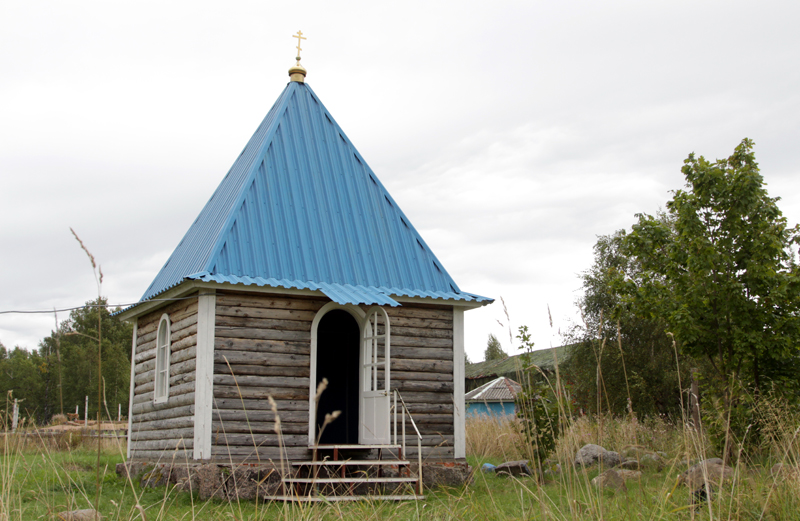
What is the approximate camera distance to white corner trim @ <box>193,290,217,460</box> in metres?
8.88

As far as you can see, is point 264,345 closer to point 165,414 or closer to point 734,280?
point 165,414

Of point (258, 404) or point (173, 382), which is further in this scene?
point (173, 382)

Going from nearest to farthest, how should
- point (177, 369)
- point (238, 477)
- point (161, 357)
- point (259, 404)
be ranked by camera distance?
1. point (238, 477)
2. point (259, 404)
3. point (177, 369)
4. point (161, 357)

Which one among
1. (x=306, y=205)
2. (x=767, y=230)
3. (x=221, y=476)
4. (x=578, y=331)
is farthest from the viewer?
(x=578, y=331)

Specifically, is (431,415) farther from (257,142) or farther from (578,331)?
(578,331)

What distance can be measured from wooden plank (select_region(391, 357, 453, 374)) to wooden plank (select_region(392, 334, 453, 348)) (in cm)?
20

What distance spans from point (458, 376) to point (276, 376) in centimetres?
297

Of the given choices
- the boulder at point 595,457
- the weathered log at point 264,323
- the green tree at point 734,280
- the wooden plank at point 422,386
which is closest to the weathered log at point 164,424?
the weathered log at point 264,323

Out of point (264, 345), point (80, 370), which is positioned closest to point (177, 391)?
point (264, 345)

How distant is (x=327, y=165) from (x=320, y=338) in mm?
3084

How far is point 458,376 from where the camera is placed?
35.1ft

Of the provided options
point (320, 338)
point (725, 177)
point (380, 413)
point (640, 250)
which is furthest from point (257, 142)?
point (725, 177)

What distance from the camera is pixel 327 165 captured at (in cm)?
1173

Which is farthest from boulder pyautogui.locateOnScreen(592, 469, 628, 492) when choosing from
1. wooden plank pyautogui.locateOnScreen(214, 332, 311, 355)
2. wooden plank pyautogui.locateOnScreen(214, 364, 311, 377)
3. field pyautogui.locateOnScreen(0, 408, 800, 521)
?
wooden plank pyautogui.locateOnScreen(214, 332, 311, 355)
